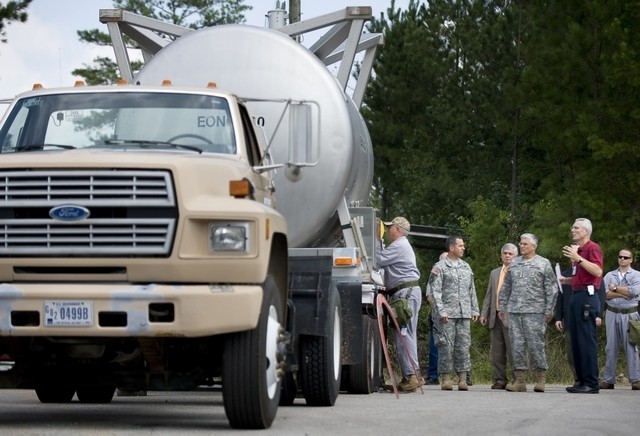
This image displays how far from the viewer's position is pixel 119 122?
10727mm

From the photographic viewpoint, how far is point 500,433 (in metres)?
10.1

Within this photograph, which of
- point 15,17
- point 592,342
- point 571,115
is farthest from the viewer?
point 571,115

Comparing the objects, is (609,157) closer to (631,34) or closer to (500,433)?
(631,34)

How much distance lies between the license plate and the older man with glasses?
10646mm

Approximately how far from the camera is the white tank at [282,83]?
44.5ft

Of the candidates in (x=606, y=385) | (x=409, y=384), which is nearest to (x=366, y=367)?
(x=409, y=384)

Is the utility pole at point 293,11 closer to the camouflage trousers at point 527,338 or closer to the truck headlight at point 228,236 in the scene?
the camouflage trousers at point 527,338

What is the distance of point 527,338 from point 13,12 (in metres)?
13.3

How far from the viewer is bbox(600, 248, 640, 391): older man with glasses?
18.8 m

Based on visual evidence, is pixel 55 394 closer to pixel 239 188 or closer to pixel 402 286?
pixel 239 188

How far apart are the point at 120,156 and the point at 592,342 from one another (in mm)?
8803

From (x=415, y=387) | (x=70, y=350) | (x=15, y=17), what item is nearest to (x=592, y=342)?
(x=415, y=387)

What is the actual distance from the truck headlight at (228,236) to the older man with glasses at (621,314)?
10110mm

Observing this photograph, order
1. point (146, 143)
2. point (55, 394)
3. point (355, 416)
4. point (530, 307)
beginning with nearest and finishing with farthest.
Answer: point (146, 143) → point (355, 416) → point (55, 394) → point (530, 307)
